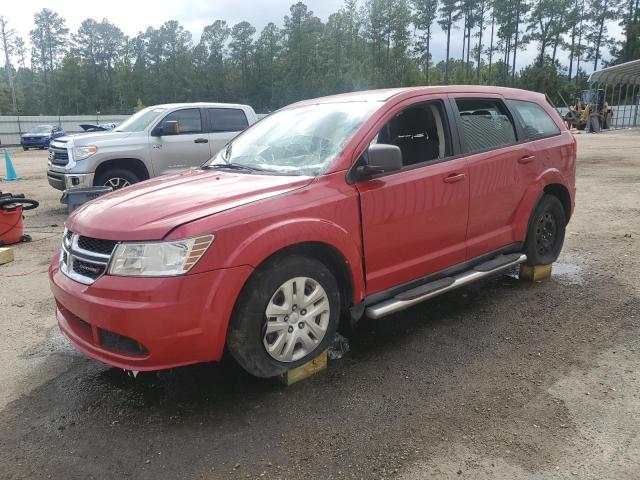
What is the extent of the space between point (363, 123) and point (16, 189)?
40.3 ft

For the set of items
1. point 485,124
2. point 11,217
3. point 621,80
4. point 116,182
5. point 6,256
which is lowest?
point 6,256

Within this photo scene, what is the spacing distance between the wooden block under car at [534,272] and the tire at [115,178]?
653 cm

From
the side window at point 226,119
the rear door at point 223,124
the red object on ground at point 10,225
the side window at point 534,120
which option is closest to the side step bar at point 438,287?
the side window at point 534,120

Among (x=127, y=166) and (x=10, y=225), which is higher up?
(x=127, y=166)

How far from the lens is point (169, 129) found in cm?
867

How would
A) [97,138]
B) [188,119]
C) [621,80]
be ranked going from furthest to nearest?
[621,80]
[188,119]
[97,138]

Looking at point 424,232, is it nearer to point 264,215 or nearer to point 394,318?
point 394,318

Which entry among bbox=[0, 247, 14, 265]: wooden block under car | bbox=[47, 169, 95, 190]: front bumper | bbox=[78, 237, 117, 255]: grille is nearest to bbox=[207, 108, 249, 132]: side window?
bbox=[47, 169, 95, 190]: front bumper

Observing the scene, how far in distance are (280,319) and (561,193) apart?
3433 mm

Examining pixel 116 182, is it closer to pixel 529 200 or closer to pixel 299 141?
pixel 299 141

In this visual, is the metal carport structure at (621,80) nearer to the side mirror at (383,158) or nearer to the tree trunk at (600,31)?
the side mirror at (383,158)

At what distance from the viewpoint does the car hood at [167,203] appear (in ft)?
8.87

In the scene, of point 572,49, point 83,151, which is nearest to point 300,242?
point 83,151

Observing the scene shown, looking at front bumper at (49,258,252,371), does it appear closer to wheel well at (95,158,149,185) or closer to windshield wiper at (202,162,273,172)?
windshield wiper at (202,162,273,172)
